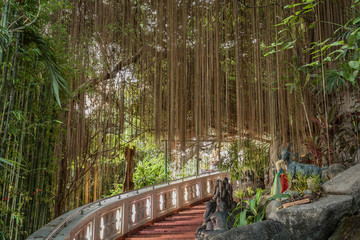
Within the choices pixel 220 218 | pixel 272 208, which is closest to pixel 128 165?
pixel 220 218

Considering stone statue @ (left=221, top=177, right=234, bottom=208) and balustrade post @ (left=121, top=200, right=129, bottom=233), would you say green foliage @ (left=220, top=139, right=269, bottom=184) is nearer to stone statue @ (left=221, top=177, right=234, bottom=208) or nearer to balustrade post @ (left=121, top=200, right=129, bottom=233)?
stone statue @ (left=221, top=177, right=234, bottom=208)

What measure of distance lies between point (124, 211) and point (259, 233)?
178 centimetres

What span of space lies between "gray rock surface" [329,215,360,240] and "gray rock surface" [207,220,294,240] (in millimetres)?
350

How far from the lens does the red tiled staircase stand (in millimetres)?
3539

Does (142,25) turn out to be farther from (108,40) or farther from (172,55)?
(172,55)

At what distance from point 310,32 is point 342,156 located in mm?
1602

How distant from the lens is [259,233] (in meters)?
2.28

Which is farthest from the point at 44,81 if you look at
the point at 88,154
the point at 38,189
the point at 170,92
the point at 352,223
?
the point at 352,223

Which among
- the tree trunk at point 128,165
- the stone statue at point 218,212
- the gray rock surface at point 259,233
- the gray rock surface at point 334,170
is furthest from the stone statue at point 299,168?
the tree trunk at point 128,165

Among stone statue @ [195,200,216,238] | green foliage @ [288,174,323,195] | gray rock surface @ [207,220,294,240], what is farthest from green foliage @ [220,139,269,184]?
gray rock surface @ [207,220,294,240]

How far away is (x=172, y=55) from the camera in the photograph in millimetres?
2719

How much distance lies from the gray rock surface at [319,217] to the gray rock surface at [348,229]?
6 cm

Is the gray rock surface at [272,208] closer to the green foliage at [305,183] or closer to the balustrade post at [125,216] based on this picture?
the green foliage at [305,183]

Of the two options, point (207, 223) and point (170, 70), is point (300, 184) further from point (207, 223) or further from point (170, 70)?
point (170, 70)
